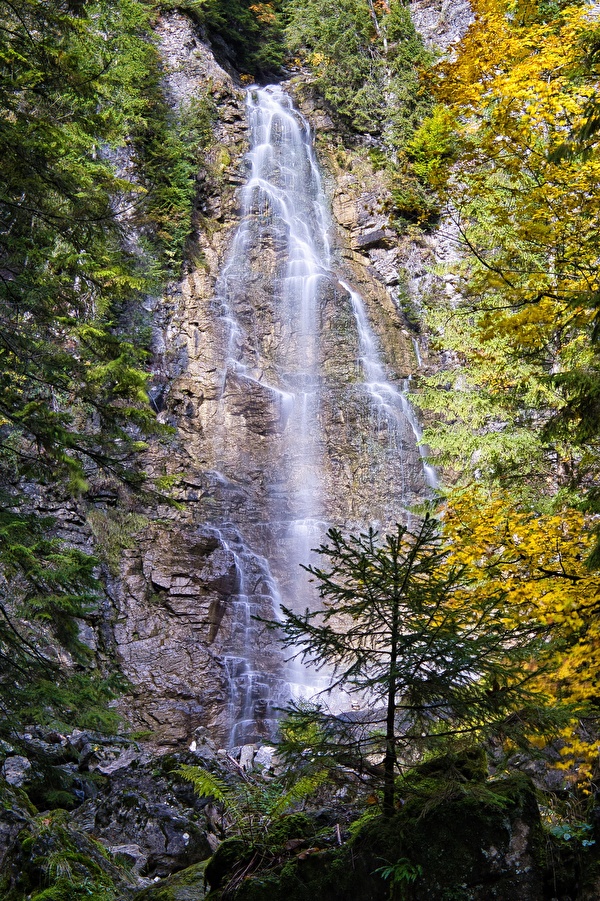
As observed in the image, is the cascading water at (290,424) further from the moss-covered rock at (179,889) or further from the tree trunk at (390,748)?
the tree trunk at (390,748)

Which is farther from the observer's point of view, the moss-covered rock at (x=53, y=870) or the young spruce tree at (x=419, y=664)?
the moss-covered rock at (x=53, y=870)

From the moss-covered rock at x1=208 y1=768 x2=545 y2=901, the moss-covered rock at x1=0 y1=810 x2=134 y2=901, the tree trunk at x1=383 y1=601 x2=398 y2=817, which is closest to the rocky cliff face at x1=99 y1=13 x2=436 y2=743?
the moss-covered rock at x1=0 y1=810 x2=134 y2=901

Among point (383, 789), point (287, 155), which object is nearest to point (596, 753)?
point (383, 789)

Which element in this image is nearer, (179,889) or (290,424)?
(179,889)

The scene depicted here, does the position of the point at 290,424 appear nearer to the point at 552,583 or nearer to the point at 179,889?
the point at 552,583

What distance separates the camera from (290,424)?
59.6 ft

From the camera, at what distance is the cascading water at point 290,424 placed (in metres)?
15.0

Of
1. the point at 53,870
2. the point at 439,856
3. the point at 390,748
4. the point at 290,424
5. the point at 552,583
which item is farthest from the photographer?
the point at 290,424

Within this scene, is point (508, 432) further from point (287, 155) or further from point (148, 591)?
point (287, 155)

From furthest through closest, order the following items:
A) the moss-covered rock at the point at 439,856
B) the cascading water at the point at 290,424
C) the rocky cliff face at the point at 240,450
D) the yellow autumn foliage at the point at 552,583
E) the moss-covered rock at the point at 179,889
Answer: the cascading water at the point at 290,424 → the rocky cliff face at the point at 240,450 → the yellow autumn foliage at the point at 552,583 → the moss-covered rock at the point at 179,889 → the moss-covered rock at the point at 439,856

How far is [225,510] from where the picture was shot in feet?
54.2

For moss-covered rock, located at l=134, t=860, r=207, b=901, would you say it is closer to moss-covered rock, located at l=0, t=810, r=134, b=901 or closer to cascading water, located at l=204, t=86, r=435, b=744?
moss-covered rock, located at l=0, t=810, r=134, b=901

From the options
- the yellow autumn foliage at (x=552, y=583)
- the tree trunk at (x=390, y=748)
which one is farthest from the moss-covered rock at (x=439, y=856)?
the yellow autumn foliage at (x=552, y=583)

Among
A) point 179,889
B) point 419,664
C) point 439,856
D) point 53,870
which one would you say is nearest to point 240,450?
point 179,889
